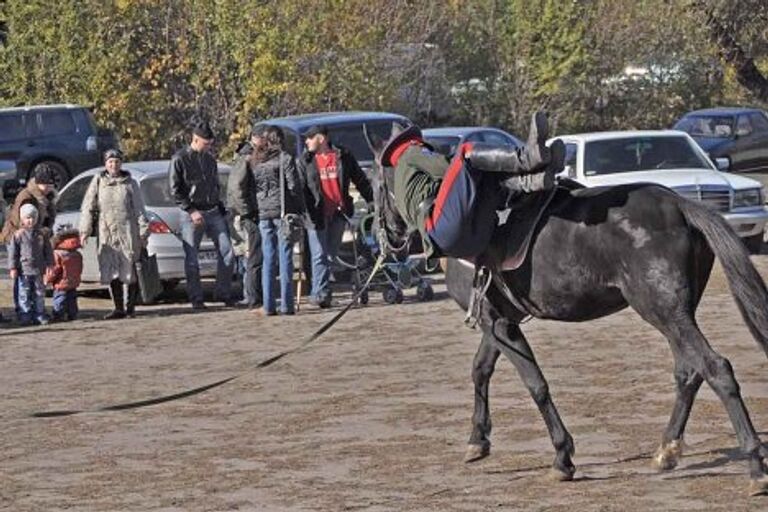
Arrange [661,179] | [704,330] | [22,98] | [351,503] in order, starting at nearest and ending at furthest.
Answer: [351,503], [704,330], [661,179], [22,98]

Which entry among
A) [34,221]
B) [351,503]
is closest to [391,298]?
[34,221]

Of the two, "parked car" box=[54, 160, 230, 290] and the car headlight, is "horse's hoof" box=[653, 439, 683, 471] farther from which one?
the car headlight

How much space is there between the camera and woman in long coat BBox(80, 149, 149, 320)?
20578 mm

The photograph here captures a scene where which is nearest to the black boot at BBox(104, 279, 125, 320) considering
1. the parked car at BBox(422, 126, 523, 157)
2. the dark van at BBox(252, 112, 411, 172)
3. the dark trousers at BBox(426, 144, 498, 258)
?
the dark van at BBox(252, 112, 411, 172)

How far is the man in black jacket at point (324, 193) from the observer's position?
20.5 metres

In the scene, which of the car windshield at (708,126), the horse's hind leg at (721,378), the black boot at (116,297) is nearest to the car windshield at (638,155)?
the black boot at (116,297)

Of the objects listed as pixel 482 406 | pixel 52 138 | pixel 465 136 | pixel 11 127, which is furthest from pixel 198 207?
pixel 11 127

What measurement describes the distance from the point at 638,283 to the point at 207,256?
12.5 metres

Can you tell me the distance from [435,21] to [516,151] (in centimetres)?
3332

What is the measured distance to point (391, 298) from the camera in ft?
69.4

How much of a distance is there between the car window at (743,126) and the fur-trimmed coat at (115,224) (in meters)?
23.4

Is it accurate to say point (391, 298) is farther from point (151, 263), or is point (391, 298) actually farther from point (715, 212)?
point (715, 212)

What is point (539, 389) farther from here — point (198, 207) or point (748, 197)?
point (748, 197)

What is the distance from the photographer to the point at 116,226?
2066cm
